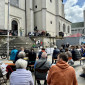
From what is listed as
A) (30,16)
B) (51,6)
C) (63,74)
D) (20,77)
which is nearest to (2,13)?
(30,16)

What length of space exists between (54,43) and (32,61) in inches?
721

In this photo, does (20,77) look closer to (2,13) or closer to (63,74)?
(63,74)

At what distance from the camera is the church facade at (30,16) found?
23947 millimetres

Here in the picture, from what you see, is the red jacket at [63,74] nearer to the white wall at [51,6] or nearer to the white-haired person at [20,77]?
the white-haired person at [20,77]

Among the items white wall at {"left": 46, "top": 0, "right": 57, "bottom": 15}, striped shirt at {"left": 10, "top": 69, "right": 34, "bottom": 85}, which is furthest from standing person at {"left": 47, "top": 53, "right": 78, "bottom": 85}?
white wall at {"left": 46, "top": 0, "right": 57, "bottom": 15}

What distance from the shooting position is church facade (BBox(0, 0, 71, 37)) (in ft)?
78.6

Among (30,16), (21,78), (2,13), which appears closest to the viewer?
(21,78)

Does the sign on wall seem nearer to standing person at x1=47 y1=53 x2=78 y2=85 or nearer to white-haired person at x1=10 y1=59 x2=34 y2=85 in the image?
white-haired person at x1=10 y1=59 x2=34 y2=85

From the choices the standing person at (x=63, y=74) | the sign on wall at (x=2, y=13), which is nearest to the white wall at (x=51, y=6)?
the sign on wall at (x=2, y=13)

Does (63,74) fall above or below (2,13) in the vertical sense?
below

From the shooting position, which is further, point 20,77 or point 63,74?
point 20,77

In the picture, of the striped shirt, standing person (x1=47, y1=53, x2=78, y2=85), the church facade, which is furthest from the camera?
the church facade

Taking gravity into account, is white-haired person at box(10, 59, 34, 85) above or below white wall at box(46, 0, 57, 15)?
below

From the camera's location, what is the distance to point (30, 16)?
90.2 ft
